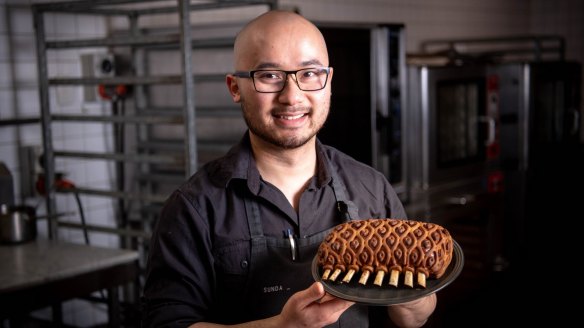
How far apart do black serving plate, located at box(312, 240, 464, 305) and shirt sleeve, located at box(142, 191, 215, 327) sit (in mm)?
270

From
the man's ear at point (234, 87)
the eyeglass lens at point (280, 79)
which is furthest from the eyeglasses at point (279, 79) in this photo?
the man's ear at point (234, 87)

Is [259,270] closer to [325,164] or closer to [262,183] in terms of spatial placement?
[262,183]

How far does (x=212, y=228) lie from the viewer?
60.8 inches

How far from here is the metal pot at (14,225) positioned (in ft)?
8.95

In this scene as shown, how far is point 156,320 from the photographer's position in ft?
4.83

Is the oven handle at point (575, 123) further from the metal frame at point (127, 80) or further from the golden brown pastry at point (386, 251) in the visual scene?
the golden brown pastry at point (386, 251)

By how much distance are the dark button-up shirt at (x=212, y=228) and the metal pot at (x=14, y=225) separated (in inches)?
56.4

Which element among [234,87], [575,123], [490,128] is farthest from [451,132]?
[234,87]

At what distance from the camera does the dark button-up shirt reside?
4.89ft

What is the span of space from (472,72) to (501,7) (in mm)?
3152

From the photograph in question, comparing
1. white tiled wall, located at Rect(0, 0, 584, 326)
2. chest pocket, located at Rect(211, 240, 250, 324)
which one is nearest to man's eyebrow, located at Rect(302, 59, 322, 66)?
chest pocket, located at Rect(211, 240, 250, 324)

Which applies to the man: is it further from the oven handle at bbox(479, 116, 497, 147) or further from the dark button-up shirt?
the oven handle at bbox(479, 116, 497, 147)

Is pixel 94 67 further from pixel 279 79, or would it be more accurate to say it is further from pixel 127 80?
pixel 279 79

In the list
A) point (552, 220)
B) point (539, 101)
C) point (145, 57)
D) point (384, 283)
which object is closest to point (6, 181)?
point (145, 57)
